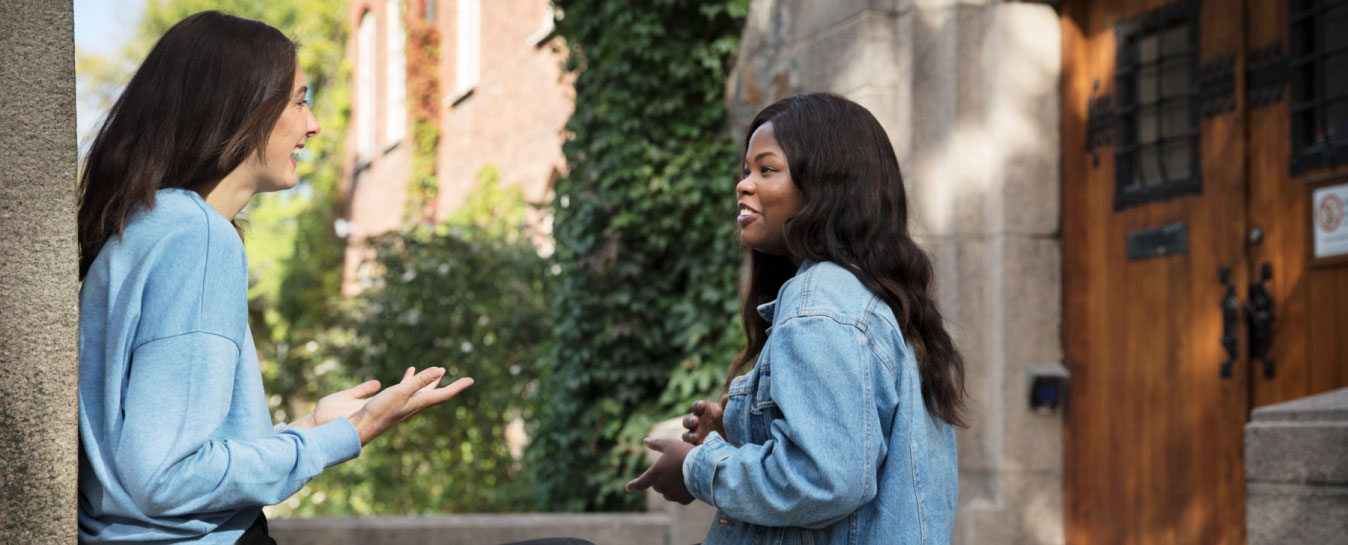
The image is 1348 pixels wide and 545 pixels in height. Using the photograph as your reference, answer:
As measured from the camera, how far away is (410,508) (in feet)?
31.0

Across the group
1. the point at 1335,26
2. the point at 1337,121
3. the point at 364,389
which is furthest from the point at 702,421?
the point at 1335,26

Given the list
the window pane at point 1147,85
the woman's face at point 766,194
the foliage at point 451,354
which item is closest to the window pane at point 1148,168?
the window pane at point 1147,85

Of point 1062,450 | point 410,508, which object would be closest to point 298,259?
point 410,508

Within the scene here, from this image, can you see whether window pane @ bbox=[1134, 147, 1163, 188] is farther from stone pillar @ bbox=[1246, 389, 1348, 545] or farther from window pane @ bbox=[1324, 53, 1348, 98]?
stone pillar @ bbox=[1246, 389, 1348, 545]

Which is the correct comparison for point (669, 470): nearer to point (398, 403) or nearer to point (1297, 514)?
point (398, 403)

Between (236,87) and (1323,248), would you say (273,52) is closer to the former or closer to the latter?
(236,87)

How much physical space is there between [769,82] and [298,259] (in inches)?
482

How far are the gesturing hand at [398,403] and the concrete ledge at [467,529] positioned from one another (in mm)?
2886

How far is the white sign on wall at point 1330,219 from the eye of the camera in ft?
12.7

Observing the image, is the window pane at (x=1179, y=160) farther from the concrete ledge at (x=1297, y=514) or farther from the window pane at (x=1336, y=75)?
the concrete ledge at (x=1297, y=514)

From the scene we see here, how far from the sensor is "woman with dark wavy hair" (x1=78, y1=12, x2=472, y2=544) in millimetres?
1802

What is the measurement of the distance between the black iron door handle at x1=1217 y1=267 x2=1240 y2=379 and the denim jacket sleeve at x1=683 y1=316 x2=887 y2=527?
2699 mm

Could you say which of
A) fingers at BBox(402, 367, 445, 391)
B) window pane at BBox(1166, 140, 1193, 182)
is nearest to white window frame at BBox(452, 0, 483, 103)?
window pane at BBox(1166, 140, 1193, 182)

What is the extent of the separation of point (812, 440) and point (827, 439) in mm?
23
